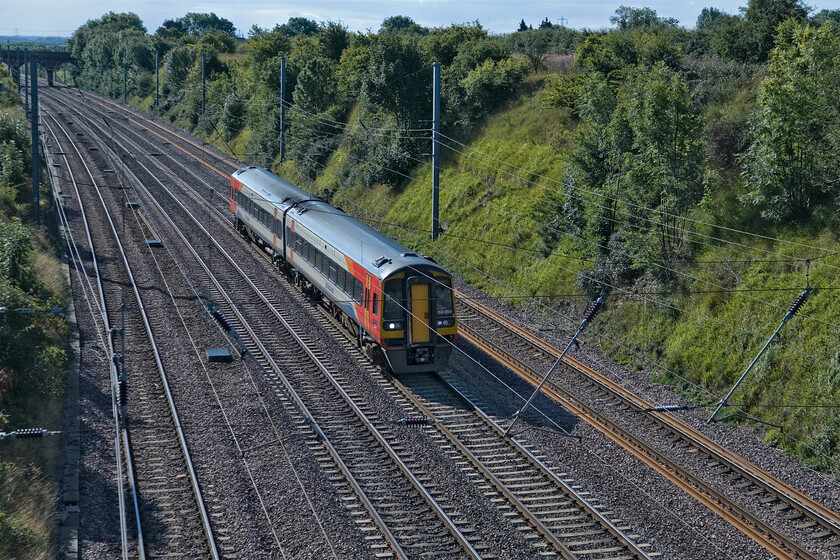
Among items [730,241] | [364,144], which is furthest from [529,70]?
[730,241]

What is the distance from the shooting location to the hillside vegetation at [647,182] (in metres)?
20.0

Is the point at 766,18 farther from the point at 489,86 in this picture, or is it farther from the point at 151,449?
the point at 151,449

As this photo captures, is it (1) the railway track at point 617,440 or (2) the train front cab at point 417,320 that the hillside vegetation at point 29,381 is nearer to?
(1) the railway track at point 617,440

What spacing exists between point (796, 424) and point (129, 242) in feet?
87.4

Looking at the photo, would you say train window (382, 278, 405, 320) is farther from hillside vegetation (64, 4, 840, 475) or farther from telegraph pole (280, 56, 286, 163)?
telegraph pole (280, 56, 286, 163)

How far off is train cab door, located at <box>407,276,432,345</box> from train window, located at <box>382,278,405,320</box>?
26cm

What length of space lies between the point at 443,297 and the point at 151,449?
318 inches

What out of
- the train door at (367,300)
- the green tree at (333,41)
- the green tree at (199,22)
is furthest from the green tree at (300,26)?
the train door at (367,300)

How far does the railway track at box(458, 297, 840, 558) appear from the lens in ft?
46.2

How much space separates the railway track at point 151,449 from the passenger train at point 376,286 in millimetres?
5324

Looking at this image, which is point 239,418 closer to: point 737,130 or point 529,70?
point 737,130

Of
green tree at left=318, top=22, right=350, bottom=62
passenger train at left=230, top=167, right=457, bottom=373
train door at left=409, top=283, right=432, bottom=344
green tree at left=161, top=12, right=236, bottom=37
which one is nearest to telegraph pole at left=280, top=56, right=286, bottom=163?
green tree at left=318, top=22, right=350, bottom=62

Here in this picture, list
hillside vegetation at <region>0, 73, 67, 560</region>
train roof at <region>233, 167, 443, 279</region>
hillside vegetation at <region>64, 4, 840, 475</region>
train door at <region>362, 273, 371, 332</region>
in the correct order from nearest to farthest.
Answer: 1. hillside vegetation at <region>0, 73, 67, 560</region>
2. hillside vegetation at <region>64, 4, 840, 475</region>
3. train roof at <region>233, 167, 443, 279</region>
4. train door at <region>362, 273, 371, 332</region>

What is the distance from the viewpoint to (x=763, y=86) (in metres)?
21.0
